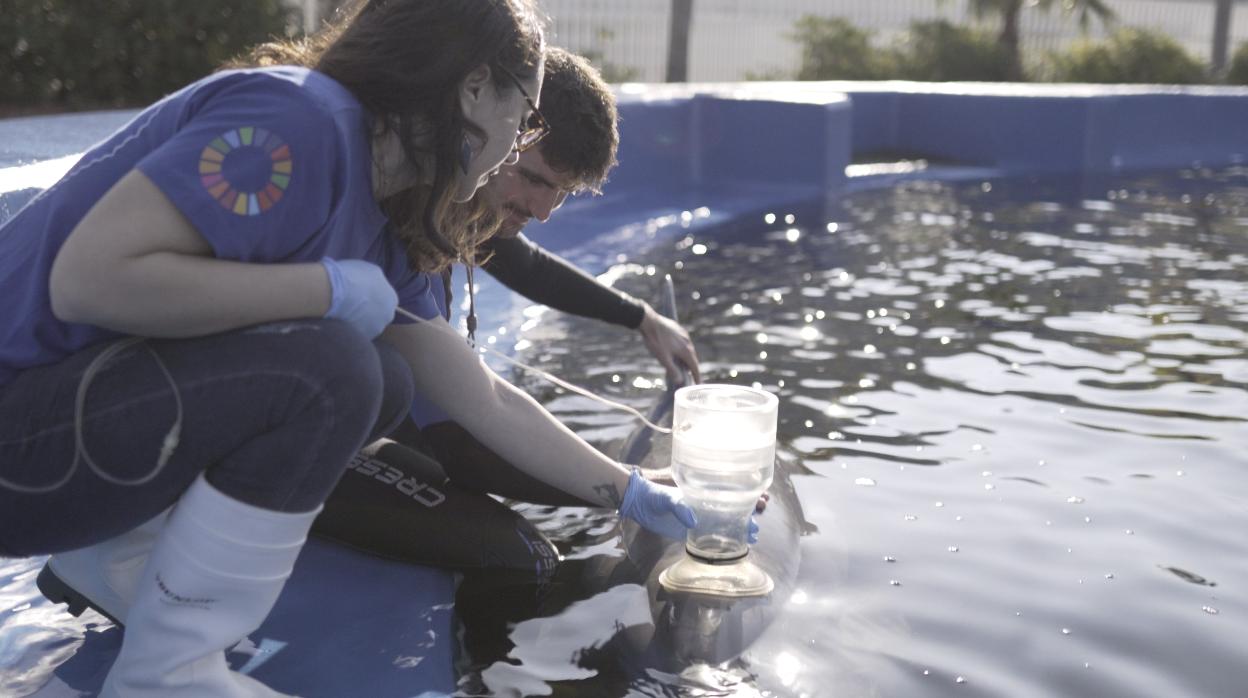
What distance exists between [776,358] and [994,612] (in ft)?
7.53

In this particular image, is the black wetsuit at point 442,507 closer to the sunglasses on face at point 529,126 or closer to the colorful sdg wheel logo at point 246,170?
the sunglasses on face at point 529,126

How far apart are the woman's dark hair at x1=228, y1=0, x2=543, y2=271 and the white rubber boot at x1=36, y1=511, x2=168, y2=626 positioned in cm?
78

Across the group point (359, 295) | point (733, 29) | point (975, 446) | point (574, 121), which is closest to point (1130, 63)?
point (733, 29)

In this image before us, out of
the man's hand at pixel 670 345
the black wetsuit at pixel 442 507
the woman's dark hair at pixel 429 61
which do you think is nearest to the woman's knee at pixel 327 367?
the woman's dark hair at pixel 429 61

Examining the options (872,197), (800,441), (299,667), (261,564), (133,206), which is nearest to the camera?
(133,206)

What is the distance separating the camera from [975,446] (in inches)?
155

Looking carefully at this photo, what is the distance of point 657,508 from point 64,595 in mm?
1138

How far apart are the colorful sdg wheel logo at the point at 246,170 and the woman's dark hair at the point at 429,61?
0.21 m

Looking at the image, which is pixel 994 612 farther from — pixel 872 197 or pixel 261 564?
pixel 872 197

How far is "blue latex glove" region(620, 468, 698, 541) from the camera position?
2.61m

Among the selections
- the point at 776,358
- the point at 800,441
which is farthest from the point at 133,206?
the point at 776,358

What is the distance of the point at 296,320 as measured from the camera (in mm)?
1983

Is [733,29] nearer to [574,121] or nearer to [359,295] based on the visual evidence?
[574,121]

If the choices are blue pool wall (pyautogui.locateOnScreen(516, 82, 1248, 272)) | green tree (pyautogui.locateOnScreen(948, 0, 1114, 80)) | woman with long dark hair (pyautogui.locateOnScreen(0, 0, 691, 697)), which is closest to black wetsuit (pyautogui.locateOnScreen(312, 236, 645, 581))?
woman with long dark hair (pyautogui.locateOnScreen(0, 0, 691, 697))
